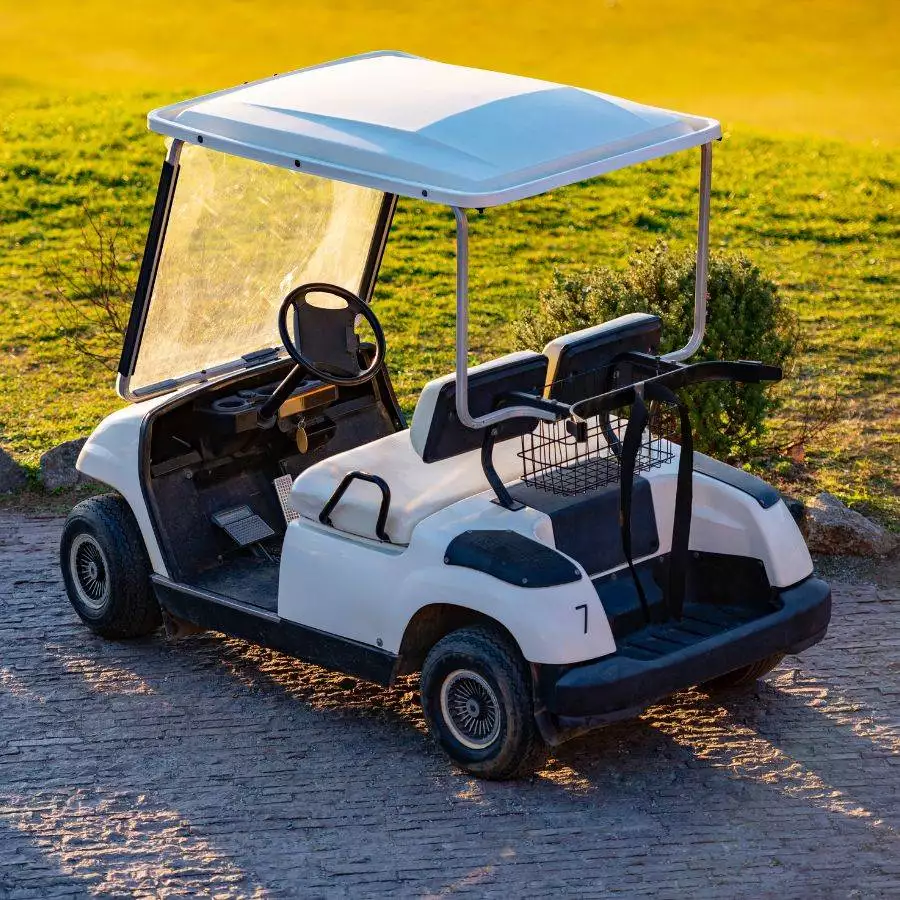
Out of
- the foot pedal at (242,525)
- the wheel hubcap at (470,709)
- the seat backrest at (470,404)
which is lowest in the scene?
the wheel hubcap at (470,709)

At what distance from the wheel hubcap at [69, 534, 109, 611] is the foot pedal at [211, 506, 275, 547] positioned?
46 cm

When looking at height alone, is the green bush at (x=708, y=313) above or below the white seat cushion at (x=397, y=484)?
above

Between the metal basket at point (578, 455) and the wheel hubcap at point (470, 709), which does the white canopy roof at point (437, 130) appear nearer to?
the metal basket at point (578, 455)

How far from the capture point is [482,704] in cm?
506

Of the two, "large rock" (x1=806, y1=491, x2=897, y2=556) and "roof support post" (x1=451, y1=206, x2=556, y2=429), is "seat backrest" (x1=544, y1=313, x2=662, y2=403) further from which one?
"large rock" (x1=806, y1=491, x2=897, y2=556)

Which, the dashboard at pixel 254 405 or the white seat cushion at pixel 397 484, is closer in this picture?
the white seat cushion at pixel 397 484

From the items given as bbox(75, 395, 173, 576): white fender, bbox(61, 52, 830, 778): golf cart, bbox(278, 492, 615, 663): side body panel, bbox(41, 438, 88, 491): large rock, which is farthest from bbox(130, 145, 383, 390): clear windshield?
bbox(41, 438, 88, 491): large rock

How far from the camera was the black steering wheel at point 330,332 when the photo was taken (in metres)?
5.86

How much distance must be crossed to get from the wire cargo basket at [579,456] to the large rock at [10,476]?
129 inches

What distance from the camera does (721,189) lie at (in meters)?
13.0

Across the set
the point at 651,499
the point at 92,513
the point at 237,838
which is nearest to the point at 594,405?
the point at 651,499

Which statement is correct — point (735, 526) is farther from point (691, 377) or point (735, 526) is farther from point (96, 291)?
point (96, 291)

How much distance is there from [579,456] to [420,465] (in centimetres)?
53

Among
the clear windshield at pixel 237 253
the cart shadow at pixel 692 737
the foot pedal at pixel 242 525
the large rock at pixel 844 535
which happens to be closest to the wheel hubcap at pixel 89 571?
the foot pedal at pixel 242 525
